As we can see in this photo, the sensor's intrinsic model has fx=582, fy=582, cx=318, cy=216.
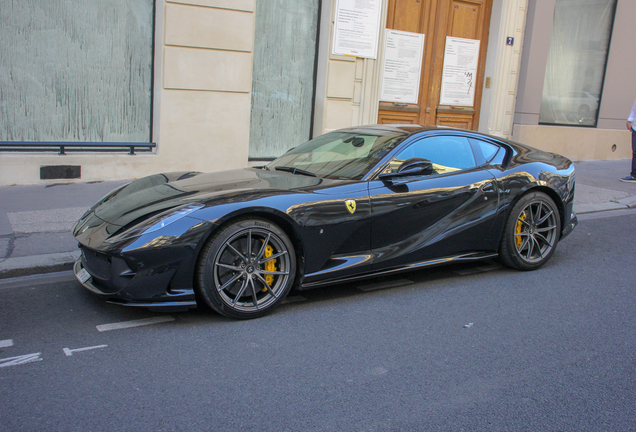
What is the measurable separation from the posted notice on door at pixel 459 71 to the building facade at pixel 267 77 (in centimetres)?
5

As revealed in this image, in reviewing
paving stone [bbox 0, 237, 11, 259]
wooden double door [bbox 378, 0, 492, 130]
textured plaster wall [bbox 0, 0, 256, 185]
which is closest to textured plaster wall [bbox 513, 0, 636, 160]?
wooden double door [bbox 378, 0, 492, 130]

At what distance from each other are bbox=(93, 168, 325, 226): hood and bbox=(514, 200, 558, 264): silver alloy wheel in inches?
82.7

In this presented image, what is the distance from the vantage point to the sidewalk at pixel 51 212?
515cm

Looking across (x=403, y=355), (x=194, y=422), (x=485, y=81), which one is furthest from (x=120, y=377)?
(x=485, y=81)

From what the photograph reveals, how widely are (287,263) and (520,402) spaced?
1.80 m

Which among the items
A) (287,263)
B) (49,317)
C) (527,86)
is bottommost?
(49,317)

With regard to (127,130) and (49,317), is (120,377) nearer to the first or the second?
(49,317)

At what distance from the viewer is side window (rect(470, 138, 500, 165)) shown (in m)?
5.30

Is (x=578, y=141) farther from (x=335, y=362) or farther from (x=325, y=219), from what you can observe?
(x=335, y=362)

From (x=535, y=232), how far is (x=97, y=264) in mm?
3905

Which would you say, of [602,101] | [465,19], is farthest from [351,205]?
[602,101]

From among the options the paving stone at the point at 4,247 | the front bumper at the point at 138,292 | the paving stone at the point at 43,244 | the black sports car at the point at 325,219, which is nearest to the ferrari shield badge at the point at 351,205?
the black sports car at the point at 325,219

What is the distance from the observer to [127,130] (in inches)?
364

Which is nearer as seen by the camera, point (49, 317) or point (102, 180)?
point (49, 317)
